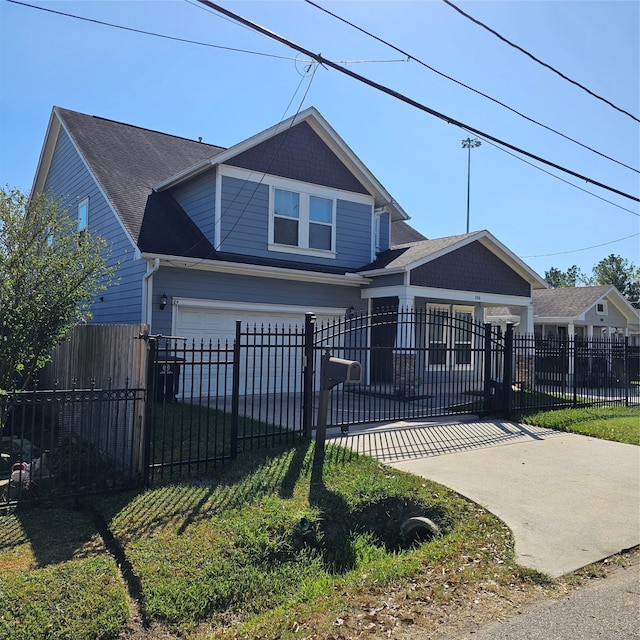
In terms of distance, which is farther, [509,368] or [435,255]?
[435,255]

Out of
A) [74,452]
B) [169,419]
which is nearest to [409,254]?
[169,419]

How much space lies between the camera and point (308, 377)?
8.02m

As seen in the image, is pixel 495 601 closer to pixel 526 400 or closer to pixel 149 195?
pixel 526 400

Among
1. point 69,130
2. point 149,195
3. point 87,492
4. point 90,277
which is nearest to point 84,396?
point 87,492

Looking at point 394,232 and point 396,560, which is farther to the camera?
point 394,232

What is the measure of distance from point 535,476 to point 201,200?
34.0 ft

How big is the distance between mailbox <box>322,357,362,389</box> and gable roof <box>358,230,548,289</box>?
6922 millimetres

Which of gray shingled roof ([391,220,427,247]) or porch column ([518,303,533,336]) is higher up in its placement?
gray shingled roof ([391,220,427,247])

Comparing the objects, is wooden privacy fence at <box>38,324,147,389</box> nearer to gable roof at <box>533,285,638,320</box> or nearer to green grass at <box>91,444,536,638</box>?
green grass at <box>91,444,536,638</box>

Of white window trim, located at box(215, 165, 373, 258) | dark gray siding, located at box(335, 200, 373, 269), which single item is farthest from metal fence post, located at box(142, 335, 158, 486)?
dark gray siding, located at box(335, 200, 373, 269)

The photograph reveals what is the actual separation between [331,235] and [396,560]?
11.5 metres

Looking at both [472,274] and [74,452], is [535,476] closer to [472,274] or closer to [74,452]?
[74,452]

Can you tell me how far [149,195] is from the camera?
1499 cm

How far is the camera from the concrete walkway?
506 cm
